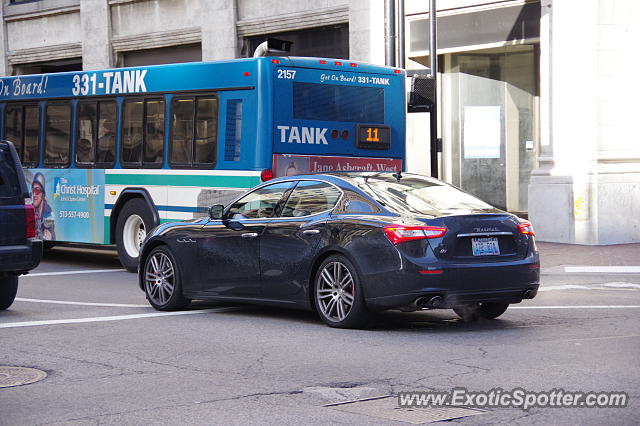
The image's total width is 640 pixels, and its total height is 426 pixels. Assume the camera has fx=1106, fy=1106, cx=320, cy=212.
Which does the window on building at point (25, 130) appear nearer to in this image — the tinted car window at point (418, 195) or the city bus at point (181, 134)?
the city bus at point (181, 134)

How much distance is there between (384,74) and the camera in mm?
16688

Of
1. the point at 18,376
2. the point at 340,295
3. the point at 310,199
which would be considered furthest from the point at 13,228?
the point at 18,376

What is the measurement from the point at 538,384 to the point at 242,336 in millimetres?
3298

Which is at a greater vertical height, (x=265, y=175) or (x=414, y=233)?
(x=265, y=175)

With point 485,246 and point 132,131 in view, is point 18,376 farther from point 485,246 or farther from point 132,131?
point 132,131

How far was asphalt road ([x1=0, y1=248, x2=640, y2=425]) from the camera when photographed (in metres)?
6.61

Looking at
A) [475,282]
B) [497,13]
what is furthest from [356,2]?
[475,282]

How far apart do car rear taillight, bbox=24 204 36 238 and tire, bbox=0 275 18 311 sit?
0.59 metres

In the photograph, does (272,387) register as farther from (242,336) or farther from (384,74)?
(384,74)

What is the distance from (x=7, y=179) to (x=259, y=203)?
2.73 metres

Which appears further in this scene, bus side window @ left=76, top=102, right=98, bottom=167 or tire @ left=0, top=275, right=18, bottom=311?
bus side window @ left=76, top=102, right=98, bottom=167

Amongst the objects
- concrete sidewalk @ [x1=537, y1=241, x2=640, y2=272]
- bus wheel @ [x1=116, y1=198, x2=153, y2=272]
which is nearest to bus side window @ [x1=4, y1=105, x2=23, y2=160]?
bus wheel @ [x1=116, y1=198, x2=153, y2=272]

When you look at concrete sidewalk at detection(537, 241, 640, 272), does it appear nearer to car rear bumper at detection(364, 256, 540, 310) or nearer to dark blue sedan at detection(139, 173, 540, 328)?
dark blue sedan at detection(139, 173, 540, 328)

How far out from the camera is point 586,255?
18172mm
